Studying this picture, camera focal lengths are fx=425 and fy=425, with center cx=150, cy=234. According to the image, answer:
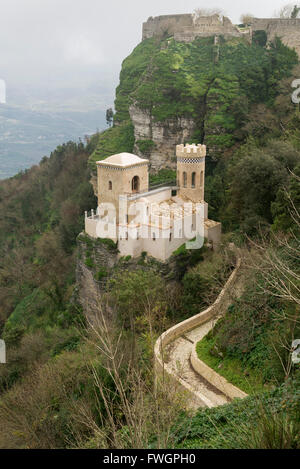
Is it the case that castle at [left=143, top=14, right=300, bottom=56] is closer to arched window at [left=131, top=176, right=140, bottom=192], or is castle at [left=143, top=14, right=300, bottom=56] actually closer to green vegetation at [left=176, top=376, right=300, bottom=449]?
arched window at [left=131, top=176, right=140, bottom=192]

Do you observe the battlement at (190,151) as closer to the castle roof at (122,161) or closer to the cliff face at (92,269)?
the castle roof at (122,161)

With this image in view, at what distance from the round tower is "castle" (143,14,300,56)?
22722 mm

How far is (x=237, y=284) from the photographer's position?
1742cm

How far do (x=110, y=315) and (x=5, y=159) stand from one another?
207 ft

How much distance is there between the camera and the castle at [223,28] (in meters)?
40.0

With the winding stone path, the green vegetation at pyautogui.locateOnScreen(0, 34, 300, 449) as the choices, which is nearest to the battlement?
the green vegetation at pyautogui.locateOnScreen(0, 34, 300, 449)

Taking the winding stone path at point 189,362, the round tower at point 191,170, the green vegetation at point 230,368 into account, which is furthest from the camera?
the round tower at point 191,170

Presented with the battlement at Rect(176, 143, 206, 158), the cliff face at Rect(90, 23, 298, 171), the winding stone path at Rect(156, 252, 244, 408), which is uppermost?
the cliff face at Rect(90, 23, 298, 171)

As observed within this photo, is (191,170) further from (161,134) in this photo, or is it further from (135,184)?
(161,134)

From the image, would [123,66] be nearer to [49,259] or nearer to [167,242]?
[49,259]

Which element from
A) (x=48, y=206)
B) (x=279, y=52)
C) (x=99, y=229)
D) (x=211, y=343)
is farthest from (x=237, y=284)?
(x=48, y=206)

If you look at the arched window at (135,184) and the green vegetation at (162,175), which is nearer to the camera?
the arched window at (135,184)

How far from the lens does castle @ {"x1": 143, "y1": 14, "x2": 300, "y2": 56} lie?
40.0 m

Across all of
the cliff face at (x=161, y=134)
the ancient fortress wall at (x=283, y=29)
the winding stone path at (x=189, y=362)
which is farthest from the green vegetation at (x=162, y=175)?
the winding stone path at (x=189, y=362)
